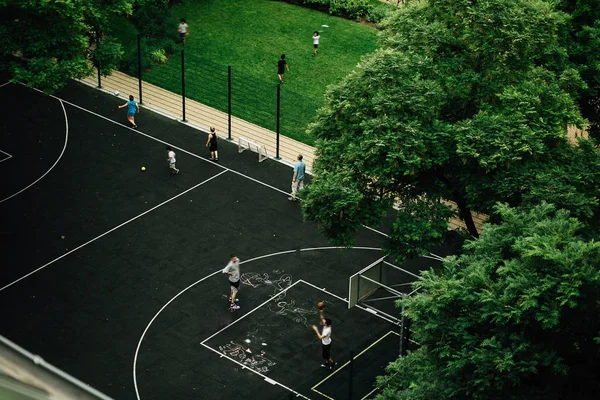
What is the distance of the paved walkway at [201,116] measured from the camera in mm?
34656

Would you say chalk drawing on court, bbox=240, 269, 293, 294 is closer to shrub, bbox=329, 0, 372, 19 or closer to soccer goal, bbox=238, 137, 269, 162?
soccer goal, bbox=238, 137, 269, 162

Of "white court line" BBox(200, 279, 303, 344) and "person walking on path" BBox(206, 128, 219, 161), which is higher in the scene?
"person walking on path" BBox(206, 128, 219, 161)

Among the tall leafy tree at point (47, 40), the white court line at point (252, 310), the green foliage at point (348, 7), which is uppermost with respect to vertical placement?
the tall leafy tree at point (47, 40)

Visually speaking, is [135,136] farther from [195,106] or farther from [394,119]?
[394,119]

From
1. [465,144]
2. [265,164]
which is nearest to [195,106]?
[265,164]

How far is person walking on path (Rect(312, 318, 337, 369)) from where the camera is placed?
74.8ft

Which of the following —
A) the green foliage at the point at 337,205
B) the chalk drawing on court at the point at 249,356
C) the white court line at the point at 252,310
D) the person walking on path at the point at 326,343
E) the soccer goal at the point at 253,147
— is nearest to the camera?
the green foliage at the point at 337,205

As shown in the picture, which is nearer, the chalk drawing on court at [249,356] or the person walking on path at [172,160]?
the chalk drawing on court at [249,356]

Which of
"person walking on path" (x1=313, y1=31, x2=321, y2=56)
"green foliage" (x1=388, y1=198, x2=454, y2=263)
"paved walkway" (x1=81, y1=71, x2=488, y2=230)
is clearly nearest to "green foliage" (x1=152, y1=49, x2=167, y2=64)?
"paved walkway" (x1=81, y1=71, x2=488, y2=230)

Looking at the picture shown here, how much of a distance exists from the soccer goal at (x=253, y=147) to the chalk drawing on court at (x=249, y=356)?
426 inches

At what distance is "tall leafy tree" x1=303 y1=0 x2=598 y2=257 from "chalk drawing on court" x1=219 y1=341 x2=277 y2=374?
4.40 metres

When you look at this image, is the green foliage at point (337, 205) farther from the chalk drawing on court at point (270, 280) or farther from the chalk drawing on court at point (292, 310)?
the chalk drawing on court at point (270, 280)

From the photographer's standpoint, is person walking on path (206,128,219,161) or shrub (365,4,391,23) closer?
person walking on path (206,128,219,161)

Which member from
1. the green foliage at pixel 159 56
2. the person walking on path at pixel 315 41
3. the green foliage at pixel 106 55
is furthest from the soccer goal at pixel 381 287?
the person walking on path at pixel 315 41
